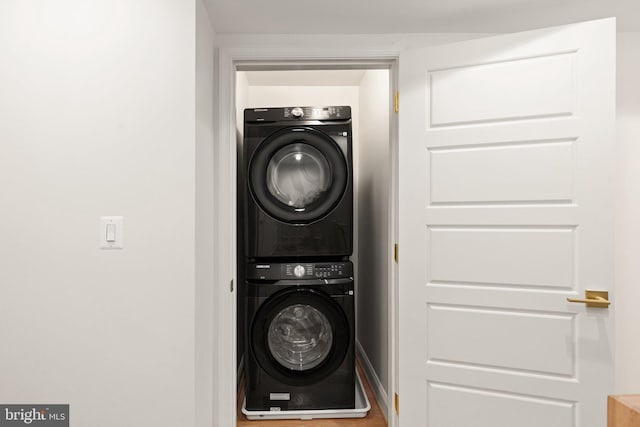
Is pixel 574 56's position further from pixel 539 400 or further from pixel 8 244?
pixel 8 244

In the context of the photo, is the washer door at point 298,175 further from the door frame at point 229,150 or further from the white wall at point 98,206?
the white wall at point 98,206

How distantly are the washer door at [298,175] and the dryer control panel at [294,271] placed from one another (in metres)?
0.28

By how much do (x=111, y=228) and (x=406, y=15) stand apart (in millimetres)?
1573

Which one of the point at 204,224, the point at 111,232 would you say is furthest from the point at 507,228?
the point at 111,232

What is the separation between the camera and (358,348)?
3248 mm

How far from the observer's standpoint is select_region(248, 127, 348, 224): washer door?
2287 millimetres

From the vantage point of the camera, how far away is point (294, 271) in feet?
7.44

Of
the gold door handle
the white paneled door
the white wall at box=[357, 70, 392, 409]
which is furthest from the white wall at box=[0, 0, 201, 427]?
the gold door handle

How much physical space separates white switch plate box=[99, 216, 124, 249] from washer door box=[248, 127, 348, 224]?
97cm

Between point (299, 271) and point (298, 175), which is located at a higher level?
point (298, 175)

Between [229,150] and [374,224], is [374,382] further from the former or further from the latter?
[229,150]

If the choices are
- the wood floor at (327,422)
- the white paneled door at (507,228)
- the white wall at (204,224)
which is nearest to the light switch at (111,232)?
the white wall at (204,224)

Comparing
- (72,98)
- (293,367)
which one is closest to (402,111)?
(72,98)

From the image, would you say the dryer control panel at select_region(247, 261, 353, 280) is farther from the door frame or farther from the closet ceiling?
the closet ceiling
